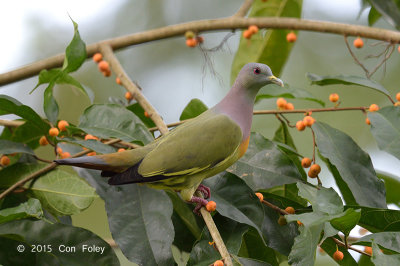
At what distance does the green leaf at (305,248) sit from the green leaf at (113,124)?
0.71 m

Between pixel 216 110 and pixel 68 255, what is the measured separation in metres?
0.70

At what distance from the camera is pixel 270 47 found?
2807 mm

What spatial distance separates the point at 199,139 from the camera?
1.87 m

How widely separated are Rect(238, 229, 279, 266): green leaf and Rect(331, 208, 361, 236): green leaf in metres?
0.37

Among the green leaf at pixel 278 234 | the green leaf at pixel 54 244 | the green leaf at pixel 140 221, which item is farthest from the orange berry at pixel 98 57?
the green leaf at pixel 278 234

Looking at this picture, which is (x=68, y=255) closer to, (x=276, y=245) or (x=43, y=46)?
(x=276, y=245)

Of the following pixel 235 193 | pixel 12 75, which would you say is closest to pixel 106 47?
pixel 12 75

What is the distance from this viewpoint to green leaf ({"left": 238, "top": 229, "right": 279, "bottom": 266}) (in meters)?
1.89

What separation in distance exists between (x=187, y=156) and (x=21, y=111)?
636 millimetres

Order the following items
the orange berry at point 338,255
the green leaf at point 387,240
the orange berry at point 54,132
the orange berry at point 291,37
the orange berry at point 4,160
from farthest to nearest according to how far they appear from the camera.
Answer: the orange berry at point 291,37, the orange berry at point 4,160, the orange berry at point 54,132, the orange berry at point 338,255, the green leaf at point 387,240

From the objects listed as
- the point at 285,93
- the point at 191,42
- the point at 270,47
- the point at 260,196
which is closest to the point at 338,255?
the point at 260,196

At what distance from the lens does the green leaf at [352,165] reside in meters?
1.86

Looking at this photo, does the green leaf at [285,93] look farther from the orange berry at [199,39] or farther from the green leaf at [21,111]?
the green leaf at [21,111]

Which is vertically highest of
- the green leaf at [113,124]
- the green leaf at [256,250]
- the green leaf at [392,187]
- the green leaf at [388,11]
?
the green leaf at [388,11]
